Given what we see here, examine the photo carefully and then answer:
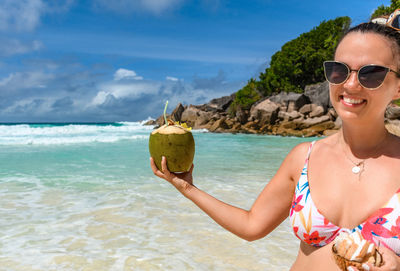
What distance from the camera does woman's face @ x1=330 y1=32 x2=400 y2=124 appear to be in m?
1.57

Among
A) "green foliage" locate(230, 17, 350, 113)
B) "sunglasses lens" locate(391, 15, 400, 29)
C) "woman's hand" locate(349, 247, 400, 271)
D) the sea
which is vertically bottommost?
the sea

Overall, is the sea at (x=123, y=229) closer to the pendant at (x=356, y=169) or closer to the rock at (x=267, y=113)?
the pendant at (x=356, y=169)

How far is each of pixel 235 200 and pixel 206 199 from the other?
13.0 ft

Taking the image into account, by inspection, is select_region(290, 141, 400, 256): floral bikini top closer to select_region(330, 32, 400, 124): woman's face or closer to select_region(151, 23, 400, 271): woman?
select_region(151, 23, 400, 271): woman

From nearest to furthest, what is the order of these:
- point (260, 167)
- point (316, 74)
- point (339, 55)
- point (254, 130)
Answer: point (339, 55), point (260, 167), point (254, 130), point (316, 74)

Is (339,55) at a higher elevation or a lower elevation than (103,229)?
higher

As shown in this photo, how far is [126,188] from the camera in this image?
6715 mm

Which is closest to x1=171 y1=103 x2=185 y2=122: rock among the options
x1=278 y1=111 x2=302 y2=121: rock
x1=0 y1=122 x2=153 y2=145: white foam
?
x1=0 y1=122 x2=153 y2=145: white foam

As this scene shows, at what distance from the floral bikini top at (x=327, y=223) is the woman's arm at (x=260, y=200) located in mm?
82

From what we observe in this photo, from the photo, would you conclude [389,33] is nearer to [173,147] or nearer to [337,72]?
[337,72]

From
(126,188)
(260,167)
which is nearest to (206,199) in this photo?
(126,188)

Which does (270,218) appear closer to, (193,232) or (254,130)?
(193,232)

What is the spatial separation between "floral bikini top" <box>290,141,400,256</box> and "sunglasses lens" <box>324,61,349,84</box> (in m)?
0.39

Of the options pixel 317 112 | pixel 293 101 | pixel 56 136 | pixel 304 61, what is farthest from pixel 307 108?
pixel 56 136
